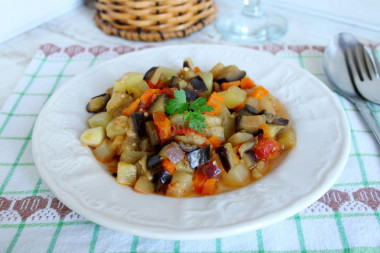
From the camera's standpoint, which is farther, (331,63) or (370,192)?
(331,63)

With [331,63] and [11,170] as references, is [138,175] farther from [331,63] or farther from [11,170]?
[331,63]

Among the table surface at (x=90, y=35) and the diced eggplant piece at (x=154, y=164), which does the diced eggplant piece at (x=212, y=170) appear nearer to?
the diced eggplant piece at (x=154, y=164)

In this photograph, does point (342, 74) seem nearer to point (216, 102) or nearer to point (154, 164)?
point (216, 102)

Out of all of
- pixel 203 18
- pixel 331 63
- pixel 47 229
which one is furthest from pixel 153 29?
pixel 47 229

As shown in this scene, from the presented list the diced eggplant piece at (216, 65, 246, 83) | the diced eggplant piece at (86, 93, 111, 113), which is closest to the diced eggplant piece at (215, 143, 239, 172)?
the diced eggplant piece at (216, 65, 246, 83)

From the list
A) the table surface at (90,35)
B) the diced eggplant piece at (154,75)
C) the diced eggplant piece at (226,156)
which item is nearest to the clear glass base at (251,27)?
the table surface at (90,35)

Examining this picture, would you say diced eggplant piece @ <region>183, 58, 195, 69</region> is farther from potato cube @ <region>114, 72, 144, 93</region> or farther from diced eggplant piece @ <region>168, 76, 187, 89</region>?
potato cube @ <region>114, 72, 144, 93</region>

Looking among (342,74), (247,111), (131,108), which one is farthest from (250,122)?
(342,74)
